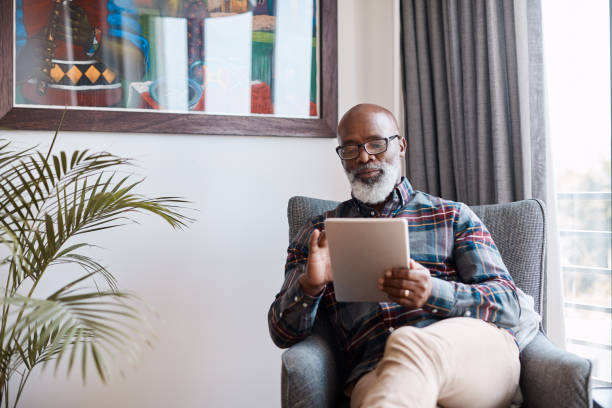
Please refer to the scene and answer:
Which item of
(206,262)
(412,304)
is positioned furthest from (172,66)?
(412,304)

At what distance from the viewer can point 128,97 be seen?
1.95 m

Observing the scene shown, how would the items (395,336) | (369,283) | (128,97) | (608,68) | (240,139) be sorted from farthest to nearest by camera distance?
(240,139) → (128,97) → (608,68) → (369,283) → (395,336)

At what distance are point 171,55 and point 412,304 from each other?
135 centimetres

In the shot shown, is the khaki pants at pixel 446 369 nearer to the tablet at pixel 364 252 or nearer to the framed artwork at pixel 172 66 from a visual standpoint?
the tablet at pixel 364 252

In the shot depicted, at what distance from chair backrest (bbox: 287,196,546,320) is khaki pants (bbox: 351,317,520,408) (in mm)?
330

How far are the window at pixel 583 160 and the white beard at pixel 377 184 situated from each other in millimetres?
714

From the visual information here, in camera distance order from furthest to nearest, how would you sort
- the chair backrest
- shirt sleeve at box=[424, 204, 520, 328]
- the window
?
1. the window
2. the chair backrest
3. shirt sleeve at box=[424, 204, 520, 328]

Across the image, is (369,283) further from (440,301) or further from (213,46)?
(213,46)

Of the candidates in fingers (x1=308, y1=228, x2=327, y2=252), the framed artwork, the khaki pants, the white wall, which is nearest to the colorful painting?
the framed artwork

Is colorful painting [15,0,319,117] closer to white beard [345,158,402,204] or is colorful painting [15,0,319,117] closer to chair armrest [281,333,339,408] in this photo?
white beard [345,158,402,204]

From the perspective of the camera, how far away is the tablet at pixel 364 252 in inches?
45.3

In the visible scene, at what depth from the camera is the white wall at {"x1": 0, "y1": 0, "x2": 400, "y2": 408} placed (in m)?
1.94

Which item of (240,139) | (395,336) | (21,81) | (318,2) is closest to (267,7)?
(318,2)

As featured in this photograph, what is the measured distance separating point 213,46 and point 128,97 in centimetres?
39
